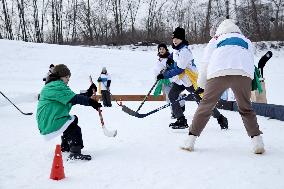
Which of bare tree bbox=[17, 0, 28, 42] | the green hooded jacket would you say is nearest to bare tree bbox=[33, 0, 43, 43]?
bare tree bbox=[17, 0, 28, 42]

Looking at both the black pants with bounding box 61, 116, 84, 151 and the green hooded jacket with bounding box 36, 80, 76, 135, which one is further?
the black pants with bounding box 61, 116, 84, 151

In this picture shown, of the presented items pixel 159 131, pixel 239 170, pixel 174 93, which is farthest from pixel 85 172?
pixel 174 93

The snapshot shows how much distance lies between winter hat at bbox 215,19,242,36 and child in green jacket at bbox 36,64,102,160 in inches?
61.6

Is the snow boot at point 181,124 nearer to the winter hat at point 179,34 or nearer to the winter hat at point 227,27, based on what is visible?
the winter hat at point 179,34

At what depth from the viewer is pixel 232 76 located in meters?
3.95

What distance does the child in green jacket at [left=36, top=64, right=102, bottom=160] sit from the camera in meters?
4.11

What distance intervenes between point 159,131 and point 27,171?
248 cm

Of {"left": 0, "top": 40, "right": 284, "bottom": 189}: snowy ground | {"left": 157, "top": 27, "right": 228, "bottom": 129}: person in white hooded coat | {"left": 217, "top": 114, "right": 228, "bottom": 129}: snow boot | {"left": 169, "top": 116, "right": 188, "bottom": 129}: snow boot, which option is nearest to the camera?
{"left": 0, "top": 40, "right": 284, "bottom": 189}: snowy ground

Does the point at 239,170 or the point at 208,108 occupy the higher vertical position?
the point at 208,108

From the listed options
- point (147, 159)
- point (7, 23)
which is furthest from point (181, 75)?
point (7, 23)

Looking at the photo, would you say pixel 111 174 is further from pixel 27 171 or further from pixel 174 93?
pixel 174 93

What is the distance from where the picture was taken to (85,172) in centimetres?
366

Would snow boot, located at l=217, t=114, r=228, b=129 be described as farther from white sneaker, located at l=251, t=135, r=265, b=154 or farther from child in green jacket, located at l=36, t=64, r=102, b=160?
child in green jacket, located at l=36, t=64, r=102, b=160

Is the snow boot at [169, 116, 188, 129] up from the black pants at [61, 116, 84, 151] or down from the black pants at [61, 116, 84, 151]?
down
